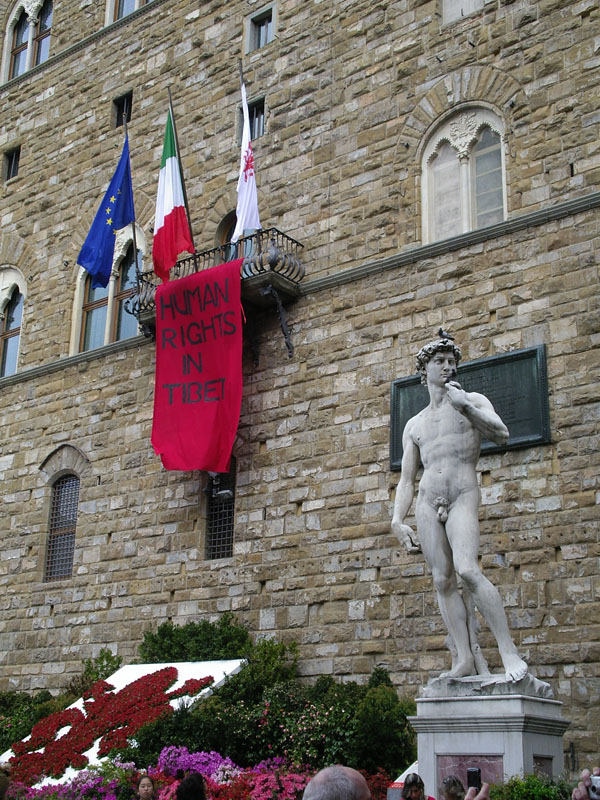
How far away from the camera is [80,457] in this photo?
18062mm

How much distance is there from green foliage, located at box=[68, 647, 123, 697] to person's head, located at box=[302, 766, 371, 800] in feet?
39.8

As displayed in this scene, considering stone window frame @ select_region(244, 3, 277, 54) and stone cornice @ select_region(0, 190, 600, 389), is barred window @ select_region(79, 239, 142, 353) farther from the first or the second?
stone cornice @ select_region(0, 190, 600, 389)

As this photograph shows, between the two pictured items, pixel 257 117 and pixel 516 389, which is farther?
pixel 257 117

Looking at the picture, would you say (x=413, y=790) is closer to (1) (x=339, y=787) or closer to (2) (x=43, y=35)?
(1) (x=339, y=787)

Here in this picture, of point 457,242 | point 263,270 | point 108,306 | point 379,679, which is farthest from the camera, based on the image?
point 108,306

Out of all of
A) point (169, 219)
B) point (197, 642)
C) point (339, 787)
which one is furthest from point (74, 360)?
point (339, 787)

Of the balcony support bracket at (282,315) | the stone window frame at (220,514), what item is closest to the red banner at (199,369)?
the balcony support bracket at (282,315)

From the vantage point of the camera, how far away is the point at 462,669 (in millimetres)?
9039

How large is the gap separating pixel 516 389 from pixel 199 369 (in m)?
5.14

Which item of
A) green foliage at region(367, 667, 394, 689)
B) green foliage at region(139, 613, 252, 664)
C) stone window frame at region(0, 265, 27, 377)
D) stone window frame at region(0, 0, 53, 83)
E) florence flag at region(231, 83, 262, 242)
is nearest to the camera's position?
green foliage at region(367, 667, 394, 689)

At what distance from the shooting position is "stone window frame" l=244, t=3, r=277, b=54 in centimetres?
1780

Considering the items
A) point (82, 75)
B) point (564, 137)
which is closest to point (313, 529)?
point (564, 137)

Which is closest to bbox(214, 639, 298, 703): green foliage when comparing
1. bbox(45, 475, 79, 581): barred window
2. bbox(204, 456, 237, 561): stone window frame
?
bbox(204, 456, 237, 561): stone window frame

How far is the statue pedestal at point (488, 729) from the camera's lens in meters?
8.34
